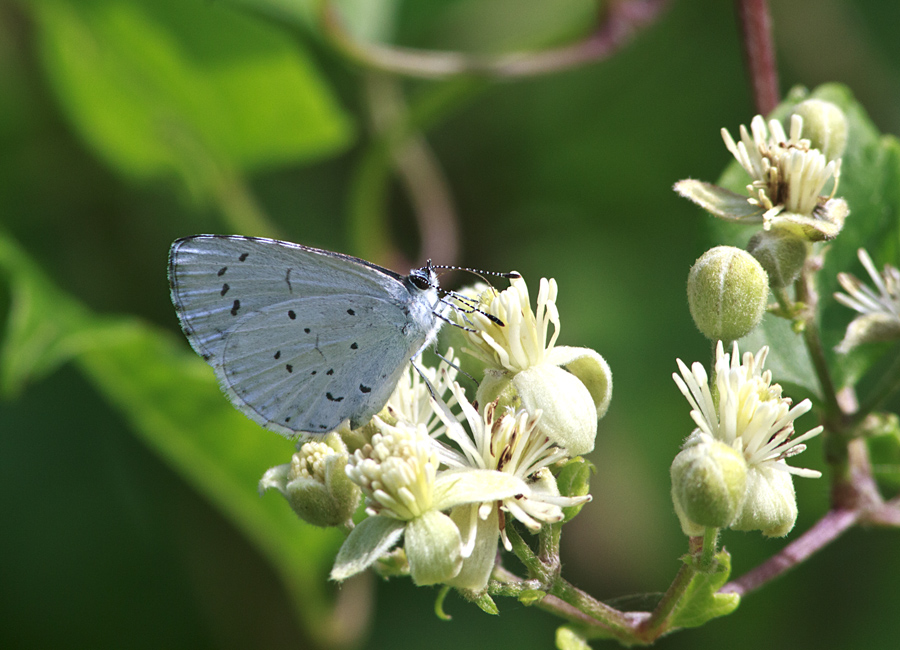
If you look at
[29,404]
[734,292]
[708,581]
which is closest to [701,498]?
[708,581]

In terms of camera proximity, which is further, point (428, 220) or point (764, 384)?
point (428, 220)

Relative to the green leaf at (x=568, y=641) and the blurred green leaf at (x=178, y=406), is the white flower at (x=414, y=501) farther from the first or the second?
the blurred green leaf at (x=178, y=406)

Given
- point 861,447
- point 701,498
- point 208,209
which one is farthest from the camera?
point 208,209

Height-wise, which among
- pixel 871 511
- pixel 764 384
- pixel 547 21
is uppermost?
pixel 547 21

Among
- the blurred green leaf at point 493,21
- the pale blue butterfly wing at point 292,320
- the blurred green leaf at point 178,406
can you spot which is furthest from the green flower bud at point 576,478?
the blurred green leaf at point 493,21

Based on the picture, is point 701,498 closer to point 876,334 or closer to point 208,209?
A: point 876,334

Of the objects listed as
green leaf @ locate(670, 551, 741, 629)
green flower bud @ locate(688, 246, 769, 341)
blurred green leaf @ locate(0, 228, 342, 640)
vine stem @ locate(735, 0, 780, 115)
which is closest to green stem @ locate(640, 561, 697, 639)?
green leaf @ locate(670, 551, 741, 629)
